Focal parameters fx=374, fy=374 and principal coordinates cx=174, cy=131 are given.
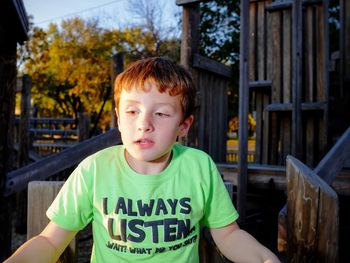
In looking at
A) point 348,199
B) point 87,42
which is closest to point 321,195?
point 348,199

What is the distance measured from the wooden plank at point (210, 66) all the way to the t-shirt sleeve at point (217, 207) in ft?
10.5

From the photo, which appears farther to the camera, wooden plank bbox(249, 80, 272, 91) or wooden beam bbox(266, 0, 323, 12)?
wooden plank bbox(249, 80, 272, 91)

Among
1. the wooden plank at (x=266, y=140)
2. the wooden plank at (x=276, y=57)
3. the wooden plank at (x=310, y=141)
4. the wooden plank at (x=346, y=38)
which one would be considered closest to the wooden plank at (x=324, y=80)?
the wooden plank at (x=310, y=141)

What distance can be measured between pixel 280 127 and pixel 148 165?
5.00 meters

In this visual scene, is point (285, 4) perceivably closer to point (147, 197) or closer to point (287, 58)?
point (287, 58)

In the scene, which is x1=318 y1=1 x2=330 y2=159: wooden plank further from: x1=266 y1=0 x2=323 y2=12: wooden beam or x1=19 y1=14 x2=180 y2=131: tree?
x1=19 y1=14 x2=180 y2=131: tree

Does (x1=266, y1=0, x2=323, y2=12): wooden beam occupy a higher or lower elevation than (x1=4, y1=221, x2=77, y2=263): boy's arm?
higher

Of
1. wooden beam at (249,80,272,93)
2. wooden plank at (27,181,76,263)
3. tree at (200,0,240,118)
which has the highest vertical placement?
tree at (200,0,240,118)

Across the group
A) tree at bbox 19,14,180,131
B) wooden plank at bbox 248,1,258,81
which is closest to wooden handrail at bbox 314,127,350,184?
wooden plank at bbox 248,1,258,81

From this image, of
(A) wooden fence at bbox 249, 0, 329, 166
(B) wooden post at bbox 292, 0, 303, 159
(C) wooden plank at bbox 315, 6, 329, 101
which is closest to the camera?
(B) wooden post at bbox 292, 0, 303, 159

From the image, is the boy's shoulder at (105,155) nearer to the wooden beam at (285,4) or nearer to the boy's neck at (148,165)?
the boy's neck at (148,165)

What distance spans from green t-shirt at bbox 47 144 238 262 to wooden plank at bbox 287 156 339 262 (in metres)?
0.35

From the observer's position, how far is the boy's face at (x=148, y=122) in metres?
1.39

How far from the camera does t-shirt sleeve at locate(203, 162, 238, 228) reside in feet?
4.92
